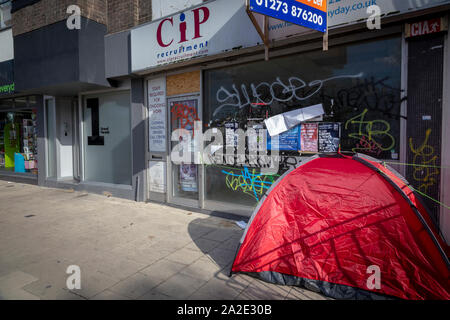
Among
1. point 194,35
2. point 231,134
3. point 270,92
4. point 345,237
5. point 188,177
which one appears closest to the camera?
point 345,237

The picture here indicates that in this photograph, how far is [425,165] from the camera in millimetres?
3980

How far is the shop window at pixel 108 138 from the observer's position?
7.75 meters

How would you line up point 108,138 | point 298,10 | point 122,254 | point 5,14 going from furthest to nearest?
point 5,14, point 108,138, point 122,254, point 298,10

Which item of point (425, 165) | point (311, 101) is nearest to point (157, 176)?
point (311, 101)

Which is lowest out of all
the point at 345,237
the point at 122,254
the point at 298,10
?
the point at 122,254

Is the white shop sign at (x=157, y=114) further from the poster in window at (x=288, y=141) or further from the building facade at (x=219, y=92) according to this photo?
the poster in window at (x=288, y=141)

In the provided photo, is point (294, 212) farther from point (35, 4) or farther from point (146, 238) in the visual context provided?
point (35, 4)

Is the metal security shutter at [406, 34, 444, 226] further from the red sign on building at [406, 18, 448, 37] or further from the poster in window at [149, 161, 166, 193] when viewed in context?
the poster in window at [149, 161, 166, 193]

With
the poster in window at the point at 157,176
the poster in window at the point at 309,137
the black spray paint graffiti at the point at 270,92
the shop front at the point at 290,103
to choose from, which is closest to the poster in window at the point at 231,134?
the shop front at the point at 290,103

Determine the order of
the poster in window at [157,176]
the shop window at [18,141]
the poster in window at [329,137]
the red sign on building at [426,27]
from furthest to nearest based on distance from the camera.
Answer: the shop window at [18,141], the poster in window at [157,176], the poster in window at [329,137], the red sign on building at [426,27]

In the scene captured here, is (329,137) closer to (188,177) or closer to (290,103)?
(290,103)

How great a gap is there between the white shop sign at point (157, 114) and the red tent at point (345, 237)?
4052mm

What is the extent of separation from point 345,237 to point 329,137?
2.10 metres

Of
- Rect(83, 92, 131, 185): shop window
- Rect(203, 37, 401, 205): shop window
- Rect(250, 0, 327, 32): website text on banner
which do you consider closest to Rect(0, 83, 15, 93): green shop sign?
Rect(83, 92, 131, 185): shop window
